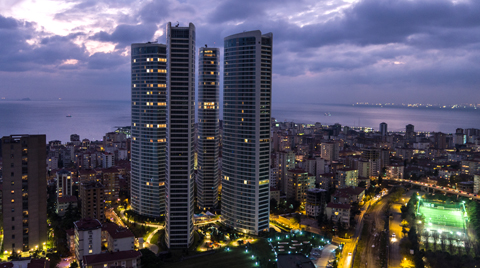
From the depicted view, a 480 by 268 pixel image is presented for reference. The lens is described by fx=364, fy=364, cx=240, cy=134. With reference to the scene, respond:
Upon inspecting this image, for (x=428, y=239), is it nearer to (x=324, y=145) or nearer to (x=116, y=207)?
(x=116, y=207)

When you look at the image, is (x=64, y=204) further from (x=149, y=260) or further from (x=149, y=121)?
(x=149, y=260)

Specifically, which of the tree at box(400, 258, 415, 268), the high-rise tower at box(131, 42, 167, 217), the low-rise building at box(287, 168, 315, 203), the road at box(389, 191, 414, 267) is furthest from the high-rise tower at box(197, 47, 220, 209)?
the tree at box(400, 258, 415, 268)

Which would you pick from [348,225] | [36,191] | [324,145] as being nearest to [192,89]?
[36,191]

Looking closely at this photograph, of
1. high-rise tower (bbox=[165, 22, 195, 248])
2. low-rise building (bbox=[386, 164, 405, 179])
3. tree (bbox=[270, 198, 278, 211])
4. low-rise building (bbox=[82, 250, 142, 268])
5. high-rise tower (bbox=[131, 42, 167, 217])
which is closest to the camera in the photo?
low-rise building (bbox=[82, 250, 142, 268])

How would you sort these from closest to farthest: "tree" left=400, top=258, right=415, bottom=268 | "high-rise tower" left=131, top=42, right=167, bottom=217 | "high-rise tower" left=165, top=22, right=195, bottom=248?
"tree" left=400, top=258, right=415, bottom=268
"high-rise tower" left=165, top=22, right=195, bottom=248
"high-rise tower" left=131, top=42, right=167, bottom=217

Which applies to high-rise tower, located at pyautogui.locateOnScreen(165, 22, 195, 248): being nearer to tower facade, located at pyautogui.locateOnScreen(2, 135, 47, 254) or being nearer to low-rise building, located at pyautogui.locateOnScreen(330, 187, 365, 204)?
tower facade, located at pyautogui.locateOnScreen(2, 135, 47, 254)

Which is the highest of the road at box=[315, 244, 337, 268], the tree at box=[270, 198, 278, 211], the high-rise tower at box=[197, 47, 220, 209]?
the high-rise tower at box=[197, 47, 220, 209]

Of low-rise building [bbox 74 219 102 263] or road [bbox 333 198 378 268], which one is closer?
low-rise building [bbox 74 219 102 263]
